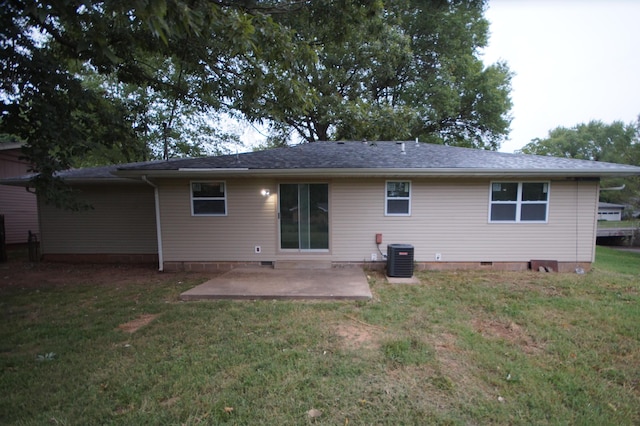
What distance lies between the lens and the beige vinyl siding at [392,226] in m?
6.84

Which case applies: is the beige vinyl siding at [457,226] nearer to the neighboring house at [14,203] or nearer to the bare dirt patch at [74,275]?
the bare dirt patch at [74,275]

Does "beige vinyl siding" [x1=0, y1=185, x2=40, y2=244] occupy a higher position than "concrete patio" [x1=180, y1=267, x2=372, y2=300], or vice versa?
"beige vinyl siding" [x1=0, y1=185, x2=40, y2=244]

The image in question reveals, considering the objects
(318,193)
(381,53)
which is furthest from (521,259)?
(381,53)

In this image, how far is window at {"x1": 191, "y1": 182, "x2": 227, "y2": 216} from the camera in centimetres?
717

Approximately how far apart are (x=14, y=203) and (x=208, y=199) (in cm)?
1039

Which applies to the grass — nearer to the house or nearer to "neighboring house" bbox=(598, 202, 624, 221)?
the house

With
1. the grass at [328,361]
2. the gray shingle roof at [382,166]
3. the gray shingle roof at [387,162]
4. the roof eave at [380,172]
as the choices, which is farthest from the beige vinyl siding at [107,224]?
the grass at [328,361]

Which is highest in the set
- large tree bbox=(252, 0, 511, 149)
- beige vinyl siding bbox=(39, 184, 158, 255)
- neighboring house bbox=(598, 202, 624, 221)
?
large tree bbox=(252, 0, 511, 149)

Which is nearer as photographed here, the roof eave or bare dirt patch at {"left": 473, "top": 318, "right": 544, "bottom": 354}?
bare dirt patch at {"left": 473, "top": 318, "right": 544, "bottom": 354}

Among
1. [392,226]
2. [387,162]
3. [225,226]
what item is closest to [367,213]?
[392,226]

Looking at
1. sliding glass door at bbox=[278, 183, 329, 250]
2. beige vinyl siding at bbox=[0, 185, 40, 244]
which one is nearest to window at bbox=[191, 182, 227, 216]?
sliding glass door at bbox=[278, 183, 329, 250]

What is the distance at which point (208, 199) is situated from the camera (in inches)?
283

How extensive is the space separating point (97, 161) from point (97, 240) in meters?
13.7

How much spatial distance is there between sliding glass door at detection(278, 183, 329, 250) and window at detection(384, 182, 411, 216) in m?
1.55
